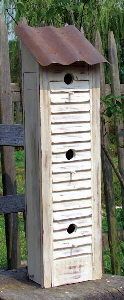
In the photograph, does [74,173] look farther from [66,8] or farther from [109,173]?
[66,8]

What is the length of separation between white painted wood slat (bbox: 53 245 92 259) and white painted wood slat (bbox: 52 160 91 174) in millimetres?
367

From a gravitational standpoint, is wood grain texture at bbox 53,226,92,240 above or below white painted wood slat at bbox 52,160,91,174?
below

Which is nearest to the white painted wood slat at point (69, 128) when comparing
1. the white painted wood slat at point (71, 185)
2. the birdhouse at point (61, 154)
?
the birdhouse at point (61, 154)

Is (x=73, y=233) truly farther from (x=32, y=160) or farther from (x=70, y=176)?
(x=32, y=160)

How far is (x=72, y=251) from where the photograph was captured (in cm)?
315

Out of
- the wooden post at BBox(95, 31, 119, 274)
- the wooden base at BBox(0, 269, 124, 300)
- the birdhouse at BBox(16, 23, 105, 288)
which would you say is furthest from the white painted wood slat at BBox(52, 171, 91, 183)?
the wooden post at BBox(95, 31, 119, 274)

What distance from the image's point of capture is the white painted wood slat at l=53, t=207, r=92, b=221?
10.1 ft

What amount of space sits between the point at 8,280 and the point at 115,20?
9.97 metres

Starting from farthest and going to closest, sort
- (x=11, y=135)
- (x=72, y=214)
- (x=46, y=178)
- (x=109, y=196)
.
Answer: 1. (x=109, y=196)
2. (x=11, y=135)
3. (x=72, y=214)
4. (x=46, y=178)

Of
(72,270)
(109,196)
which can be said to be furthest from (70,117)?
(109,196)

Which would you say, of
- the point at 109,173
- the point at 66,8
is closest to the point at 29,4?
the point at 66,8

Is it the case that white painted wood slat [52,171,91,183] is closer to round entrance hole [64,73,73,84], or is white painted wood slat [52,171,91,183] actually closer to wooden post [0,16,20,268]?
round entrance hole [64,73,73,84]

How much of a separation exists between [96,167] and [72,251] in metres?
0.41

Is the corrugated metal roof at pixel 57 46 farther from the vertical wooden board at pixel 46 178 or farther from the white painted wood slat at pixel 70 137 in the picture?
the white painted wood slat at pixel 70 137
